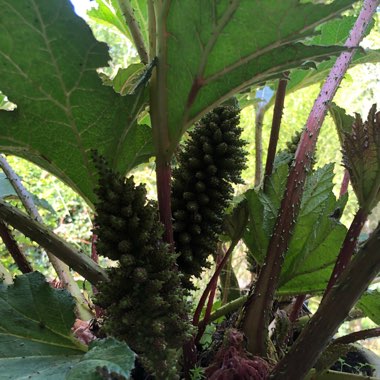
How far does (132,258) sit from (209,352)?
221 mm

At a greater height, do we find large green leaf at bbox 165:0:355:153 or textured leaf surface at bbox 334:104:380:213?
large green leaf at bbox 165:0:355:153

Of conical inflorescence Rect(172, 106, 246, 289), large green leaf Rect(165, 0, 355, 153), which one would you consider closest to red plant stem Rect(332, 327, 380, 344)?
conical inflorescence Rect(172, 106, 246, 289)

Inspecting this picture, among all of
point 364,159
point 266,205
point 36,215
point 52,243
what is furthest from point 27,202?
point 364,159

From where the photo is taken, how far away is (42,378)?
35 cm

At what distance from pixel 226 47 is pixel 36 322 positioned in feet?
0.94

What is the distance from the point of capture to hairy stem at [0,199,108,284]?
472 mm

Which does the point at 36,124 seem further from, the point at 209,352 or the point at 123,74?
the point at 209,352

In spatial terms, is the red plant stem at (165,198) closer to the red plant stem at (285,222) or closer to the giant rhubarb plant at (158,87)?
the giant rhubarb plant at (158,87)

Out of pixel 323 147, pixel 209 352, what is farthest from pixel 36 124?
pixel 323 147

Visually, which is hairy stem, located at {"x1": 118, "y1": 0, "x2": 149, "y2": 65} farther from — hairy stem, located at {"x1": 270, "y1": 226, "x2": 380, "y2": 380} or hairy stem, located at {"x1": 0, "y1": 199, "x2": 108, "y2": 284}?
hairy stem, located at {"x1": 270, "y1": 226, "x2": 380, "y2": 380}

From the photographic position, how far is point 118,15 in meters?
0.73

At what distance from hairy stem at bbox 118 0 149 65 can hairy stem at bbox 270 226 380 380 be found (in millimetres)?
324

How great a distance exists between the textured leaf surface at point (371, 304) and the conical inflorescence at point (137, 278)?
0.86 ft

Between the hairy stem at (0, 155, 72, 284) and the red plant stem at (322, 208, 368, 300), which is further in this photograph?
the hairy stem at (0, 155, 72, 284)
